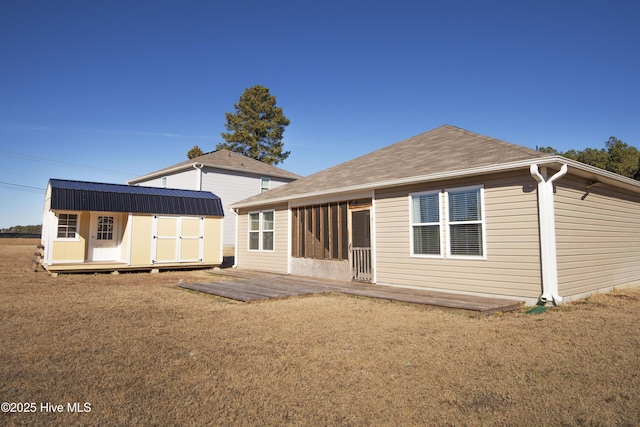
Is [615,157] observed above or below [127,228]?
above

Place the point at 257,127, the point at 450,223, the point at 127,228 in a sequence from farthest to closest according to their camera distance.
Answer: the point at 257,127, the point at 127,228, the point at 450,223

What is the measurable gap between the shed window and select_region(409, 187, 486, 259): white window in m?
12.3

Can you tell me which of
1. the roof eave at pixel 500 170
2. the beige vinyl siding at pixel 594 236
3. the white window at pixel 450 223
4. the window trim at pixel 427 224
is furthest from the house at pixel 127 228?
the beige vinyl siding at pixel 594 236

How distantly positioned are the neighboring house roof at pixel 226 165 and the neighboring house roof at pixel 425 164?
7.93 metres

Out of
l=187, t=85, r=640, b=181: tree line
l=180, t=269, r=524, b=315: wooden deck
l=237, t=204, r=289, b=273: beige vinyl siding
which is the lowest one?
l=180, t=269, r=524, b=315: wooden deck

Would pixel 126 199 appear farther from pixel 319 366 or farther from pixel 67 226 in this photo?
pixel 319 366

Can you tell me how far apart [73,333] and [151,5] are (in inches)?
429

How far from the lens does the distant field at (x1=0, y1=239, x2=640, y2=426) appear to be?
2.86m

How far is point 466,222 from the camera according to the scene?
8.08 m

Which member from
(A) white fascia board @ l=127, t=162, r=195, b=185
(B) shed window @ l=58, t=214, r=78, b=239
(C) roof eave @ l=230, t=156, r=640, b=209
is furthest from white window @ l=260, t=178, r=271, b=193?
(C) roof eave @ l=230, t=156, r=640, b=209

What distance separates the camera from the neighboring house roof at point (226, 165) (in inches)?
877

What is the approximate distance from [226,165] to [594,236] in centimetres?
1882

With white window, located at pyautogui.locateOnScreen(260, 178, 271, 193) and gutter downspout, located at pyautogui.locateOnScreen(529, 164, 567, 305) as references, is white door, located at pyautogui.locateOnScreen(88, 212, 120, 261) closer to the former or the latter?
white window, located at pyautogui.locateOnScreen(260, 178, 271, 193)

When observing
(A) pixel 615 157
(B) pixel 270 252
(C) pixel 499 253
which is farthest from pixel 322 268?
(A) pixel 615 157
